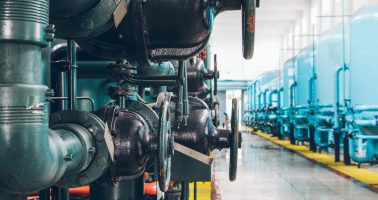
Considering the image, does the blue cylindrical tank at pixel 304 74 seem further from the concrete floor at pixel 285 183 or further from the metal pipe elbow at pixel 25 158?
the metal pipe elbow at pixel 25 158

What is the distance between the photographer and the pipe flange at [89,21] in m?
1.08

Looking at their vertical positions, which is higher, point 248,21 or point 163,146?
point 248,21

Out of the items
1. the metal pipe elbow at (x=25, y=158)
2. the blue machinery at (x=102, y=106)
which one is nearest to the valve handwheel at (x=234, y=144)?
→ the blue machinery at (x=102, y=106)

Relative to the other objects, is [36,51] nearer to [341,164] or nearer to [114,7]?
[114,7]

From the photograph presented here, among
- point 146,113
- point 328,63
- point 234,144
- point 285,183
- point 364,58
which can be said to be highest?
point 328,63

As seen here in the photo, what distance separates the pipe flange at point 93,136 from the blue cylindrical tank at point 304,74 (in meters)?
7.46

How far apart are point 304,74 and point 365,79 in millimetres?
3642

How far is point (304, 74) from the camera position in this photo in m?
8.75

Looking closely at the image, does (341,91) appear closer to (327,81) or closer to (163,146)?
(327,81)

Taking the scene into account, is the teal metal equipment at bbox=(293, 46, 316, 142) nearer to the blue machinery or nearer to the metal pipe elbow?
the blue machinery

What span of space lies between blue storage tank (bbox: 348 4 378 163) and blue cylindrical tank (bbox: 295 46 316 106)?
2859 mm

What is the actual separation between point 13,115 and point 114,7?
1.52 ft

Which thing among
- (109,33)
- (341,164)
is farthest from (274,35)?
(109,33)

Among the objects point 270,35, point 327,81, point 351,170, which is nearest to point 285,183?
point 351,170
